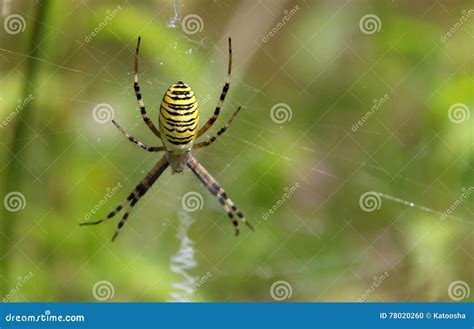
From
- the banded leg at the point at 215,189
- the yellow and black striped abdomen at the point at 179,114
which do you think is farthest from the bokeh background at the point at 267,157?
the yellow and black striped abdomen at the point at 179,114

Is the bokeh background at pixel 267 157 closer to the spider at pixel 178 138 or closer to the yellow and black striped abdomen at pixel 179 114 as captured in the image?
the spider at pixel 178 138

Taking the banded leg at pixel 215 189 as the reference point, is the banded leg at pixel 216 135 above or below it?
above

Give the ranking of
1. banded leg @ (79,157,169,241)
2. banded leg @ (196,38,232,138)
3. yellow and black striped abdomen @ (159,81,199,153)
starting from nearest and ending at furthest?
yellow and black striped abdomen @ (159,81,199,153) < banded leg @ (196,38,232,138) < banded leg @ (79,157,169,241)

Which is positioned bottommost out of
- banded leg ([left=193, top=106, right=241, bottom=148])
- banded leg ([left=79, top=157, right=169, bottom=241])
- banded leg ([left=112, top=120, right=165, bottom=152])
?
banded leg ([left=79, top=157, right=169, bottom=241])

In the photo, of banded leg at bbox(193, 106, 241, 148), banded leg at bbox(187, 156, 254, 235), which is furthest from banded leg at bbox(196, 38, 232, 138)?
banded leg at bbox(187, 156, 254, 235)

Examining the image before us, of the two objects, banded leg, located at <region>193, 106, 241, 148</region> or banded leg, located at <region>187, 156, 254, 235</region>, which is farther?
banded leg, located at <region>187, 156, 254, 235</region>

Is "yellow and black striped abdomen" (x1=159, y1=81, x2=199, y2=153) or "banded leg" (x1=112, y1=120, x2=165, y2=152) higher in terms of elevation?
"yellow and black striped abdomen" (x1=159, y1=81, x2=199, y2=153)

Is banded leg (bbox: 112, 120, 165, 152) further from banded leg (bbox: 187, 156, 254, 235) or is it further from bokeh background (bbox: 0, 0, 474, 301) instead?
banded leg (bbox: 187, 156, 254, 235)

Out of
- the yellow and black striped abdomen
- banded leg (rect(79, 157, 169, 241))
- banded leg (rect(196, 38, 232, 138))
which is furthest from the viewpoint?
banded leg (rect(79, 157, 169, 241))
